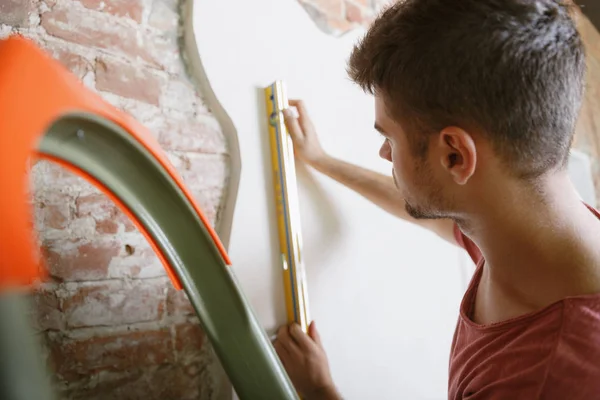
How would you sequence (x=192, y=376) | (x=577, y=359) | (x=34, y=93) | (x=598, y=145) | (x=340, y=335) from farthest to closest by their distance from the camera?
(x=598, y=145) < (x=340, y=335) < (x=192, y=376) < (x=577, y=359) < (x=34, y=93)

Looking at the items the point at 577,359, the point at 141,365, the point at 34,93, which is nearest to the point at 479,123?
the point at 577,359

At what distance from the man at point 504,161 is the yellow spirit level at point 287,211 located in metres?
0.27

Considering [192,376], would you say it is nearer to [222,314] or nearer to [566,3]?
[222,314]

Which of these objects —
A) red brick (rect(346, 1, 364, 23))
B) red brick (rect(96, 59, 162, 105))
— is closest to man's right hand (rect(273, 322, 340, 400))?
red brick (rect(96, 59, 162, 105))

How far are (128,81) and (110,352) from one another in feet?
1.75

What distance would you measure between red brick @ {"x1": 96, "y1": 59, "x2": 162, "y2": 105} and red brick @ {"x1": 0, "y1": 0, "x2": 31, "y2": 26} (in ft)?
0.46

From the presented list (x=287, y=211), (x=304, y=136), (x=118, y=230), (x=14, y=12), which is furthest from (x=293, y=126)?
(x=14, y=12)

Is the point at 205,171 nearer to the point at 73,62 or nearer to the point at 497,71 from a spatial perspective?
the point at 73,62

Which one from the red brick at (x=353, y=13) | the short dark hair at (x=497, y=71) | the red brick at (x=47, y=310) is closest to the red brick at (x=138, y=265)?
the red brick at (x=47, y=310)

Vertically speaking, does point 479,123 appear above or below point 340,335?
above

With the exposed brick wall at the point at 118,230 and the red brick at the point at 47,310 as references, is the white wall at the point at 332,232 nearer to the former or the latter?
the exposed brick wall at the point at 118,230

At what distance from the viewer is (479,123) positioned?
82 centimetres

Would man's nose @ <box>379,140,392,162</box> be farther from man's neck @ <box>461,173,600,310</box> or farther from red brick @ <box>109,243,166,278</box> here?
red brick @ <box>109,243,166,278</box>

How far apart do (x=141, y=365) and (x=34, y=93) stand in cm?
61
